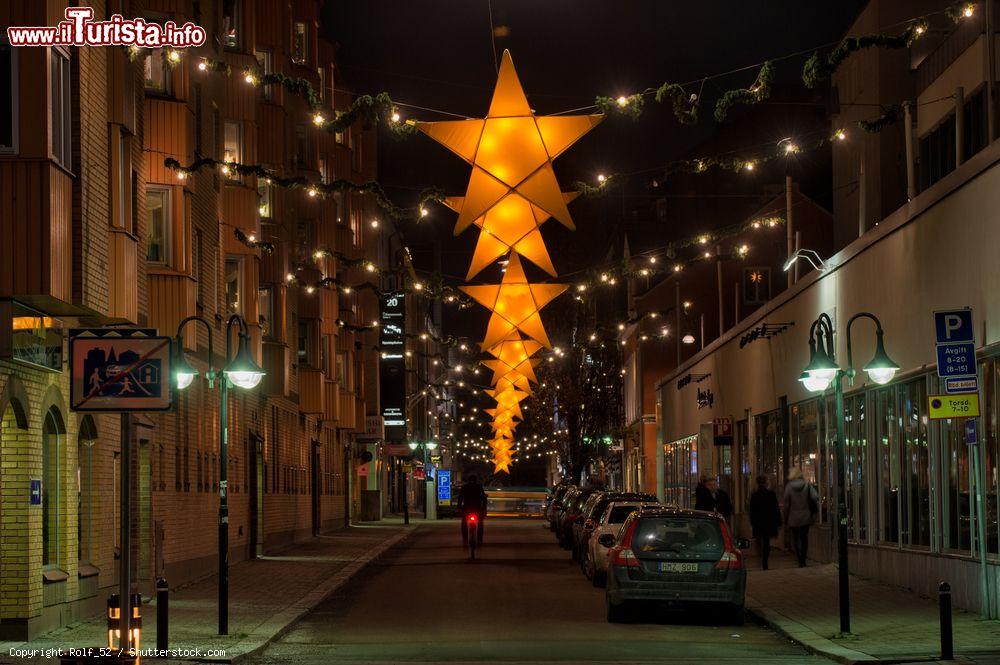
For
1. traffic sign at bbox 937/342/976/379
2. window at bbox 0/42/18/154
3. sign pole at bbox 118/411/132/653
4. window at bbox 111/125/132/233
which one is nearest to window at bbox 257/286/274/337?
window at bbox 111/125/132/233

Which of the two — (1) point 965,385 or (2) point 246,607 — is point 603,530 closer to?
(2) point 246,607

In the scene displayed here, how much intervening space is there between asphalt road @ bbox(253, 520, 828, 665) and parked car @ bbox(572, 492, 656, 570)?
3.01 ft

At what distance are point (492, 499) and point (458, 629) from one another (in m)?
69.8

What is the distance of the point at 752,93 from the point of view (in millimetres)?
18750

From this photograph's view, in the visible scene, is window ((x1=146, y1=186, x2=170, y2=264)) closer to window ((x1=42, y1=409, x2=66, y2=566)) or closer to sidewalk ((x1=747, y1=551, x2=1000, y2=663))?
window ((x1=42, y1=409, x2=66, y2=566))

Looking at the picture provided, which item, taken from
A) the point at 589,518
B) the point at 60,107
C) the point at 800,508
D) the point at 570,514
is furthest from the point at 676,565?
the point at 570,514

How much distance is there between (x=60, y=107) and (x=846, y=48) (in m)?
9.11

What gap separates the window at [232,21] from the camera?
111 feet

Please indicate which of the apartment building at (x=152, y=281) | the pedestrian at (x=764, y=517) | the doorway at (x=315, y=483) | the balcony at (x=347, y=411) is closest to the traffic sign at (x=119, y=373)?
the apartment building at (x=152, y=281)

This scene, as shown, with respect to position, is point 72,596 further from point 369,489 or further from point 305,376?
point 369,489

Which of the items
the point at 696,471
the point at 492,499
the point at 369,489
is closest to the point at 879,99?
the point at 696,471

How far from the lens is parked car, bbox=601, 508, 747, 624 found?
1958cm

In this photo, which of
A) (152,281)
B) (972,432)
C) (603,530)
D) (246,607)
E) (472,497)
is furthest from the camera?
(472,497)

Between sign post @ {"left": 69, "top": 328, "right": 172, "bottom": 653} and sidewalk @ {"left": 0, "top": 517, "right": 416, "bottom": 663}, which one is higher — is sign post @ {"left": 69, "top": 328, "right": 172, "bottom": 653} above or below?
above
